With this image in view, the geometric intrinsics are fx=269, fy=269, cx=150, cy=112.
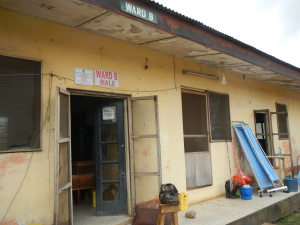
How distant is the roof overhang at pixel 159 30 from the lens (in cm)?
365

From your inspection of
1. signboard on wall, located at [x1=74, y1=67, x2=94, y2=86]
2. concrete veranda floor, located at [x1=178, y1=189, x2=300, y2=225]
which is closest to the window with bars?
signboard on wall, located at [x1=74, y1=67, x2=94, y2=86]

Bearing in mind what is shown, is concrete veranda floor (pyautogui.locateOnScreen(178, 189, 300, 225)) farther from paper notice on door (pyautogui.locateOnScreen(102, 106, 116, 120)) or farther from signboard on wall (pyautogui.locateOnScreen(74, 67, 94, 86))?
signboard on wall (pyautogui.locateOnScreen(74, 67, 94, 86))

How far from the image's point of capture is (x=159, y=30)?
14.9 feet

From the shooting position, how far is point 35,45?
396cm

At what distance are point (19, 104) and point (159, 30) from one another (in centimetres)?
248

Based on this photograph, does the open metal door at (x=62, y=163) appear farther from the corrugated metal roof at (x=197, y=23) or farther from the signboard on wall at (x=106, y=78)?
the corrugated metal roof at (x=197, y=23)

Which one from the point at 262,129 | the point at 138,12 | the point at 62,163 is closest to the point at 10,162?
the point at 62,163

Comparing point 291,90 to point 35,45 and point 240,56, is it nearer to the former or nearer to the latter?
point 240,56

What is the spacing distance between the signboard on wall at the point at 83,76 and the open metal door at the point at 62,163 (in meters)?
0.42

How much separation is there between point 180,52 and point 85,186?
372cm

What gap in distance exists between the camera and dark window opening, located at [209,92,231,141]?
7.00 metres

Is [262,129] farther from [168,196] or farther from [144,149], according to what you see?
[168,196]

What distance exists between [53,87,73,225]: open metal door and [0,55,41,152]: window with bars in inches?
14.6

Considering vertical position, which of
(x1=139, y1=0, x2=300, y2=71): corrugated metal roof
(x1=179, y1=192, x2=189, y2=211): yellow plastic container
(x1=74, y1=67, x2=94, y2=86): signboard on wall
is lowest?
(x1=179, y1=192, x2=189, y2=211): yellow plastic container
